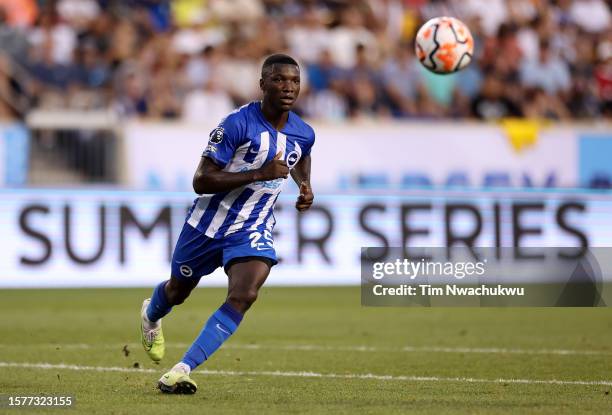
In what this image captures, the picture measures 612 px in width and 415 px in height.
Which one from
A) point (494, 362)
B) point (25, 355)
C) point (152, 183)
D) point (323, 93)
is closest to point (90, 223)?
point (152, 183)

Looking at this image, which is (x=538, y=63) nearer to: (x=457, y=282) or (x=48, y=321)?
(x=457, y=282)

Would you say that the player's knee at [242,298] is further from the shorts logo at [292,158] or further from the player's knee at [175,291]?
the shorts logo at [292,158]

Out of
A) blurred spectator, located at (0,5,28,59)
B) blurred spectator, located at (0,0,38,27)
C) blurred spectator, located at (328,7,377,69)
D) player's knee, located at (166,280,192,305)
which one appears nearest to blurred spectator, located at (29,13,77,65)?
blurred spectator, located at (0,5,28,59)

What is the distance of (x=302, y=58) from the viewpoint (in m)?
21.8

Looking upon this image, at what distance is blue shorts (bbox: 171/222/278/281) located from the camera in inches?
331

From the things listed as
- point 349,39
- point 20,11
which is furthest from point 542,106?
point 20,11

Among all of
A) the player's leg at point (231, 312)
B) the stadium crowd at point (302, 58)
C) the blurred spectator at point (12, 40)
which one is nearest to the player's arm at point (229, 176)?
the player's leg at point (231, 312)

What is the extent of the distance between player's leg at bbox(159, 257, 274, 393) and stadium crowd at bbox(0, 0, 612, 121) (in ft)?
39.2

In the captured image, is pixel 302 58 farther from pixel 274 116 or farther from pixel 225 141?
pixel 225 141

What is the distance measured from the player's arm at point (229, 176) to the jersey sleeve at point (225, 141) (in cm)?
6

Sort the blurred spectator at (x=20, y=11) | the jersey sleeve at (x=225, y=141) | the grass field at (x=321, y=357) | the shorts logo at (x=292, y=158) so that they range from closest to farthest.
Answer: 1. the grass field at (x=321, y=357)
2. the jersey sleeve at (x=225, y=141)
3. the shorts logo at (x=292, y=158)
4. the blurred spectator at (x=20, y=11)

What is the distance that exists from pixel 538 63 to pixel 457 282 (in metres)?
9.04

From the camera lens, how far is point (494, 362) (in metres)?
10.5

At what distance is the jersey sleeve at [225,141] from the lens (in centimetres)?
829
